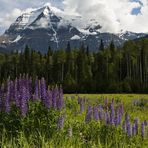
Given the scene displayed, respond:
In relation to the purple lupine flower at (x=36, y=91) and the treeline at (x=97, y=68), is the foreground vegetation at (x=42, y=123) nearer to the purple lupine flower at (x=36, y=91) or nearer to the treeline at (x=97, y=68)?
the purple lupine flower at (x=36, y=91)

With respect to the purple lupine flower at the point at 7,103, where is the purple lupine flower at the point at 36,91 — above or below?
above

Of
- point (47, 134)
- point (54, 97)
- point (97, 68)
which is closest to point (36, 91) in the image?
point (54, 97)

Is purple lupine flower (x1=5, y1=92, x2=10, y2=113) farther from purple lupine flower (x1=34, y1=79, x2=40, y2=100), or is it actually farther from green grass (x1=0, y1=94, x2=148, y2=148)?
purple lupine flower (x1=34, y1=79, x2=40, y2=100)

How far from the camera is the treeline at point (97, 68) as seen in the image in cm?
9300

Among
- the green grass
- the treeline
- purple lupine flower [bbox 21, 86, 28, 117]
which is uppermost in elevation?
the treeline

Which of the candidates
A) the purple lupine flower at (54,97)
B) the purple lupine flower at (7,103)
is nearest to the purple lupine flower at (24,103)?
the purple lupine flower at (7,103)

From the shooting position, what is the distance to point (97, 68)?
114188mm

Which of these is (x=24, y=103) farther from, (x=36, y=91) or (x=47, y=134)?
(x=47, y=134)

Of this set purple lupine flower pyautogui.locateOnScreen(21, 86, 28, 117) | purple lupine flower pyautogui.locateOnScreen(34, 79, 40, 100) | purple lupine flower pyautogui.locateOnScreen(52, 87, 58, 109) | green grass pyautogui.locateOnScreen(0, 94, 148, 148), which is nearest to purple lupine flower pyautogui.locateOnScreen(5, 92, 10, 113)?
green grass pyautogui.locateOnScreen(0, 94, 148, 148)

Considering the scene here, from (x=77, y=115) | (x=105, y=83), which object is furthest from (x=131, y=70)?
(x=77, y=115)

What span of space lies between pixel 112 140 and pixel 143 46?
94.3 meters

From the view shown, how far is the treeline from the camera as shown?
305ft

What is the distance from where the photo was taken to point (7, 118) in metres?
10.6

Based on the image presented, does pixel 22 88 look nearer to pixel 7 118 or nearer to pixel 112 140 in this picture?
pixel 7 118
